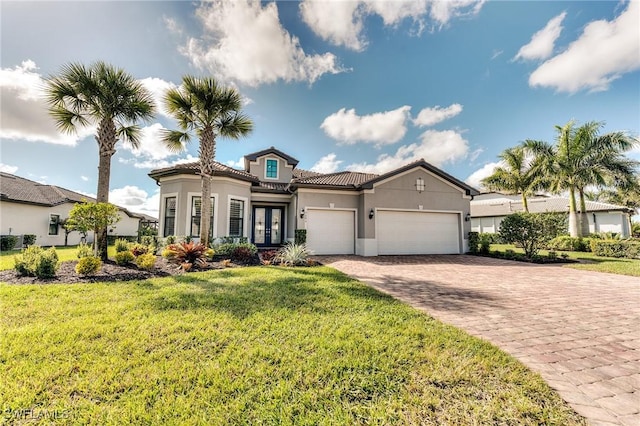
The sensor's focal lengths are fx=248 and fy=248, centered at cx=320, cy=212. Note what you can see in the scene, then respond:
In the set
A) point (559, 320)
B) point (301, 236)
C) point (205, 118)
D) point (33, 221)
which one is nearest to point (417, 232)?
point (301, 236)

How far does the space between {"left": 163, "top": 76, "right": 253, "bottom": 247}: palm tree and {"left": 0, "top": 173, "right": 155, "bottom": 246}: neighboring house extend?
7.91 m

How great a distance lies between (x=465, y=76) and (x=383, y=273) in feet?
38.8

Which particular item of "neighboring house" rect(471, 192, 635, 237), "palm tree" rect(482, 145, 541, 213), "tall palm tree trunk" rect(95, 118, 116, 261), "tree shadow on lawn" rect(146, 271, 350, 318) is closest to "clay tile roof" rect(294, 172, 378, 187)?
"tree shadow on lawn" rect(146, 271, 350, 318)

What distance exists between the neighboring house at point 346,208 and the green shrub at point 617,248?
23.7 feet

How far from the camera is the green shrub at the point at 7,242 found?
1471 centimetres

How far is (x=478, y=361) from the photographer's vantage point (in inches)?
116

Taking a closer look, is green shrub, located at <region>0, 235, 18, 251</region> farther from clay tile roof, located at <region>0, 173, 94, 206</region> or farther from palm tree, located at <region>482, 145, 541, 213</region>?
palm tree, located at <region>482, 145, 541, 213</region>

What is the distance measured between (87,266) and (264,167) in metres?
11.7

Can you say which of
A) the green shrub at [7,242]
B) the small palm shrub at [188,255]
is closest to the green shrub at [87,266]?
the small palm shrub at [188,255]

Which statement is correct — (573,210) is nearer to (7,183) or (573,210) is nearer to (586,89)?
(586,89)

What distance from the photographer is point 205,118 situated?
11305 millimetres

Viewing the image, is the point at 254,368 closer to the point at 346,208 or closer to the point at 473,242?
the point at 346,208

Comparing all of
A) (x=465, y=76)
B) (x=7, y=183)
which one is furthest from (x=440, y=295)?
(x=7, y=183)

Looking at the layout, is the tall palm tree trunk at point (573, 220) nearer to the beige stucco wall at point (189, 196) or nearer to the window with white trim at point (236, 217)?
the window with white trim at point (236, 217)
